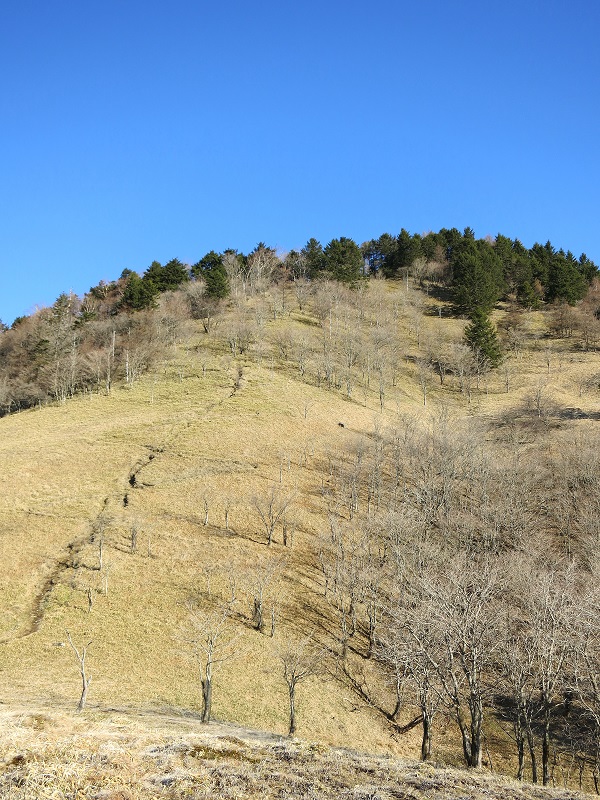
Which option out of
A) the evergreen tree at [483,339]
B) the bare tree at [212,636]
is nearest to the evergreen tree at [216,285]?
the evergreen tree at [483,339]

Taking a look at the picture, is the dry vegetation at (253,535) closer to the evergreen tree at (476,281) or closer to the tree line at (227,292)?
the tree line at (227,292)

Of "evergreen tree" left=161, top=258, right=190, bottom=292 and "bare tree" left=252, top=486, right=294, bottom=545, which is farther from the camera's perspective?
"evergreen tree" left=161, top=258, right=190, bottom=292

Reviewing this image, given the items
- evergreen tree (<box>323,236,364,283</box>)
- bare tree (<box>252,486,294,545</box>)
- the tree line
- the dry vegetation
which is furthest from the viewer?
evergreen tree (<box>323,236,364,283</box>)

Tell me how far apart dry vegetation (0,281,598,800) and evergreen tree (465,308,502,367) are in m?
2.91

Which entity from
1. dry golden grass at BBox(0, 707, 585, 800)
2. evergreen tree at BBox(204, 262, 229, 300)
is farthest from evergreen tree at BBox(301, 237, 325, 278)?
dry golden grass at BBox(0, 707, 585, 800)

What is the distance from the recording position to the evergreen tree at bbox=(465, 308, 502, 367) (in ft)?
312

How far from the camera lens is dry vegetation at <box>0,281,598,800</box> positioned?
14648 mm

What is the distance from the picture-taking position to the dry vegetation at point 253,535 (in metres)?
14.6

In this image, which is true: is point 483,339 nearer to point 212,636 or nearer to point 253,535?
point 253,535

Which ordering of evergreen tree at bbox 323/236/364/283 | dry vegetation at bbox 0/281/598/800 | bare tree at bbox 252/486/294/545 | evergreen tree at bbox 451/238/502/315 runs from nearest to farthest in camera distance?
dry vegetation at bbox 0/281/598/800
bare tree at bbox 252/486/294/545
evergreen tree at bbox 451/238/502/315
evergreen tree at bbox 323/236/364/283

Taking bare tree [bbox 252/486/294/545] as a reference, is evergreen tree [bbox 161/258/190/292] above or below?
above

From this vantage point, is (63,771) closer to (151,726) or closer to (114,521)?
(151,726)

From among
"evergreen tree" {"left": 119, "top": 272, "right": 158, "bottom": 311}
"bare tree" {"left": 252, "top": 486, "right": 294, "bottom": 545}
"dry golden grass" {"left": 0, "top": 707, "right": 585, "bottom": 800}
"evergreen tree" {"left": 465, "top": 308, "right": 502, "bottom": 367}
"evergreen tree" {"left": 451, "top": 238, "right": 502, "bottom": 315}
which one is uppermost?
"evergreen tree" {"left": 451, "top": 238, "right": 502, "bottom": 315}

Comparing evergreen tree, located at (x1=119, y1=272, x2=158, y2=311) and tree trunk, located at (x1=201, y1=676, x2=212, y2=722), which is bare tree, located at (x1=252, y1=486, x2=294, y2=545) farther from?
evergreen tree, located at (x1=119, y1=272, x2=158, y2=311)
